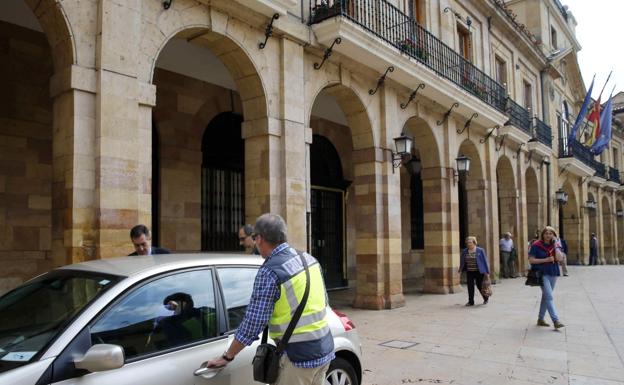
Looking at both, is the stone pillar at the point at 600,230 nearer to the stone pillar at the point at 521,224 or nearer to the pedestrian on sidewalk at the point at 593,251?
the pedestrian on sidewalk at the point at 593,251

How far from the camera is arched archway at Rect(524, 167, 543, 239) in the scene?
22.1 meters

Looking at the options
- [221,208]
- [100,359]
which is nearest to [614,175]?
[221,208]

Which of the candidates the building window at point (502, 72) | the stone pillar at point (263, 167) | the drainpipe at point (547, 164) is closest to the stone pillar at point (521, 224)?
the building window at point (502, 72)

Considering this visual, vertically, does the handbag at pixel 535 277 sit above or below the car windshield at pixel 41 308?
below

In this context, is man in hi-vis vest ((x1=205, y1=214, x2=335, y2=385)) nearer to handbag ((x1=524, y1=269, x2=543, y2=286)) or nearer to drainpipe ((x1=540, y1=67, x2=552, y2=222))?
handbag ((x1=524, y1=269, x2=543, y2=286))

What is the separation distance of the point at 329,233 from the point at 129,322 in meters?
12.0

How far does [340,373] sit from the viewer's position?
4031mm

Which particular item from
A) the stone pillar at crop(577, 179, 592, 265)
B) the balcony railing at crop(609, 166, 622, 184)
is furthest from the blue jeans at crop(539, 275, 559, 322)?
the balcony railing at crop(609, 166, 622, 184)

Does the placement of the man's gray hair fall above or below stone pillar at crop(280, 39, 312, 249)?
below

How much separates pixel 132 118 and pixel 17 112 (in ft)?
9.35

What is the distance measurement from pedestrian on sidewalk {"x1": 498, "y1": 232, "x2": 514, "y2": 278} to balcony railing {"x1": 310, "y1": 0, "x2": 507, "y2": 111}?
5119mm

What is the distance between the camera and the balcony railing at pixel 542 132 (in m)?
21.3

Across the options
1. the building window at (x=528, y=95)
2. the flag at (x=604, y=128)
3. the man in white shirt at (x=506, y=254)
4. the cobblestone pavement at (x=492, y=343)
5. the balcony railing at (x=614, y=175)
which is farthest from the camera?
the balcony railing at (x=614, y=175)

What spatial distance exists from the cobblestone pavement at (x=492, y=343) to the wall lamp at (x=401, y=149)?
324 cm
